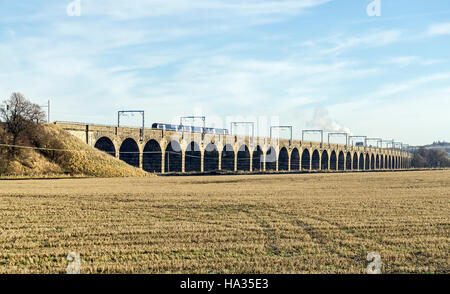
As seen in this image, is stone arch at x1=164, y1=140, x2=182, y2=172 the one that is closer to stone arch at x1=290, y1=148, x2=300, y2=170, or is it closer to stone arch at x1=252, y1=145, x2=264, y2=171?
stone arch at x1=252, y1=145, x2=264, y2=171

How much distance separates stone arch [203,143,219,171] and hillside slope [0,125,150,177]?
24575 mm

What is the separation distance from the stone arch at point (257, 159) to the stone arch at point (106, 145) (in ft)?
121

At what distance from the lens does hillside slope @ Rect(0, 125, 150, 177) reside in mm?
45406

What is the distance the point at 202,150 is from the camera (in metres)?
72.0

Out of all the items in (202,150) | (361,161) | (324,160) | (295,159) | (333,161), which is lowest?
(361,161)

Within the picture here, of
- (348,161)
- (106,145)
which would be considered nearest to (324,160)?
(348,161)

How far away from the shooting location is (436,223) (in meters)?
13.2

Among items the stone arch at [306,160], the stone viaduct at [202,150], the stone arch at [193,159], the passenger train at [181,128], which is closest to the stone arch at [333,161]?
the stone viaduct at [202,150]

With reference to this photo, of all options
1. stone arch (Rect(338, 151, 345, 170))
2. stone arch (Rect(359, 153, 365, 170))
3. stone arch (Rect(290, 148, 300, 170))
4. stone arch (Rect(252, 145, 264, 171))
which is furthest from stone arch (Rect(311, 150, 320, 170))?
stone arch (Rect(359, 153, 365, 170))

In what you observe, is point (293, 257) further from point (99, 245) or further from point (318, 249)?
point (99, 245)

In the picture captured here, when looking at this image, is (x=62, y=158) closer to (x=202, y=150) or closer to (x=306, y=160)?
(x=202, y=150)

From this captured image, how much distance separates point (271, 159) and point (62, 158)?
52284mm
